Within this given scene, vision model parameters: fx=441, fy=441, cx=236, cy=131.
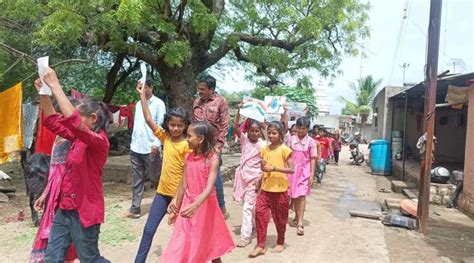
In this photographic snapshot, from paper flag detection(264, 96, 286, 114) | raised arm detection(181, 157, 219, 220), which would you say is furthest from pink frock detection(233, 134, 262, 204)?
raised arm detection(181, 157, 219, 220)

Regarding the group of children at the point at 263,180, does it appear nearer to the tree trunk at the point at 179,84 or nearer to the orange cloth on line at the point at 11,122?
the orange cloth on line at the point at 11,122

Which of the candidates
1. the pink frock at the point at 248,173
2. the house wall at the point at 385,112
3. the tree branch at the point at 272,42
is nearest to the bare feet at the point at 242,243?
the pink frock at the point at 248,173

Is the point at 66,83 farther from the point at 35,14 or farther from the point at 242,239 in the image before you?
the point at 242,239

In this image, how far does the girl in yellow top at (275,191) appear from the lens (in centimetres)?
447

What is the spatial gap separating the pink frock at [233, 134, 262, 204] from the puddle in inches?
96.8

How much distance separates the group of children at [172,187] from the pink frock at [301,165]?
33.9 inches

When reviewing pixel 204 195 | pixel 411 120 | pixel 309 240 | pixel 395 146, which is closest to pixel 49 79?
pixel 204 195

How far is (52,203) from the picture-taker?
9.11ft

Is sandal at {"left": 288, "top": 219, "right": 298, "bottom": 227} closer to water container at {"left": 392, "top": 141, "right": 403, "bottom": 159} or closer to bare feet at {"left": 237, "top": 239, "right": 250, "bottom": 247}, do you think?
bare feet at {"left": 237, "top": 239, "right": 250, "bottom": 247}

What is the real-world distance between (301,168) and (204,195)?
109 inches

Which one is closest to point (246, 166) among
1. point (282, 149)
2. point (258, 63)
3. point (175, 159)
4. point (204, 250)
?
point (282, 149)

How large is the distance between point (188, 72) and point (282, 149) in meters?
5.97

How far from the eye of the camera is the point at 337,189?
10281 mm

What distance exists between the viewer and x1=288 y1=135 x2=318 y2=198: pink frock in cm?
561
